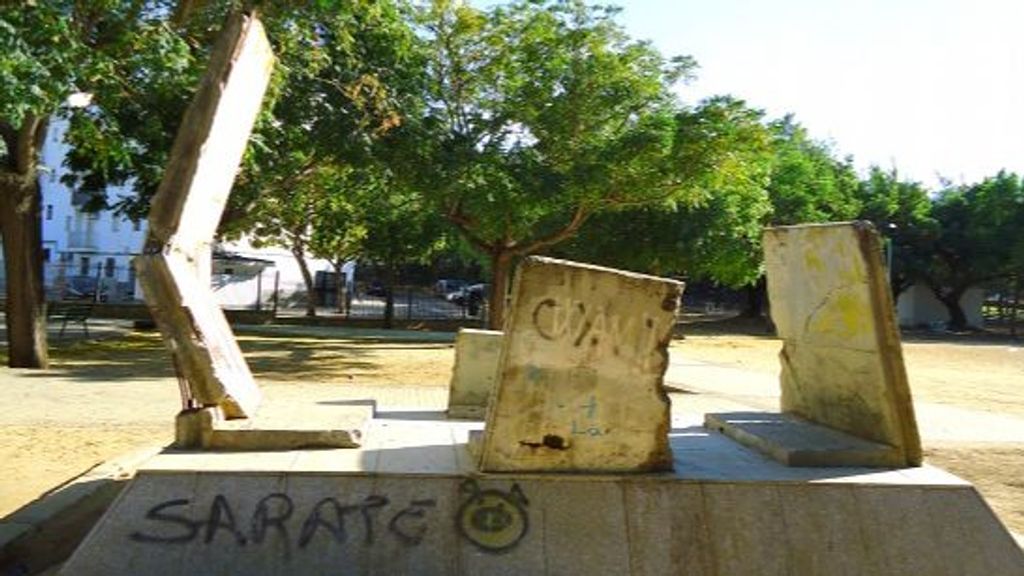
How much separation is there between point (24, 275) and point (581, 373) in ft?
44.1

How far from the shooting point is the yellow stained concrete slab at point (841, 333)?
6105mm

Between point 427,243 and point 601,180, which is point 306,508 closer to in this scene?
point 601,180

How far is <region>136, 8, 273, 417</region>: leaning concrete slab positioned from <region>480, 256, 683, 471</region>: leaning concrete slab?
178 cm

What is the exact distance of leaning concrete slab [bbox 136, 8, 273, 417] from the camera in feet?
19.1

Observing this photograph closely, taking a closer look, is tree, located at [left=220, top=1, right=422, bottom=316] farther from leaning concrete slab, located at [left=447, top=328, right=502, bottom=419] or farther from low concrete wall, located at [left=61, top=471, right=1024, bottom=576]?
low concrete wall, located at [left=61, top=471, right=1024, bottom=576]

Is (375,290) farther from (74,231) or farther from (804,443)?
(804,443)

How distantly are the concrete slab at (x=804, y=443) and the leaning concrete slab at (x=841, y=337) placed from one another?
14 millimetres

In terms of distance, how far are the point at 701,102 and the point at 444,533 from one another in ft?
56.0

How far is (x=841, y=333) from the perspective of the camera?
6535 millimetres

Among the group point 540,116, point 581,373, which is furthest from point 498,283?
point 581,373

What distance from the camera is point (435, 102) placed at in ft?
72.4

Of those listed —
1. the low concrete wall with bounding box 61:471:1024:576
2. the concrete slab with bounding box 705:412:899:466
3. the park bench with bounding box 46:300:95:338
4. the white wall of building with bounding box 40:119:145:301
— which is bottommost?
the low concrete wall with bounding box 61:471:1024:576

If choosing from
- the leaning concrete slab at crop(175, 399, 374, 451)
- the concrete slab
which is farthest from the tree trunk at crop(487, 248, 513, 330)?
the leaning concrete slab at crop(175, 399, 374, 451)

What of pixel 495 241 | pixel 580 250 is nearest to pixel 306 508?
pixel 495 241
